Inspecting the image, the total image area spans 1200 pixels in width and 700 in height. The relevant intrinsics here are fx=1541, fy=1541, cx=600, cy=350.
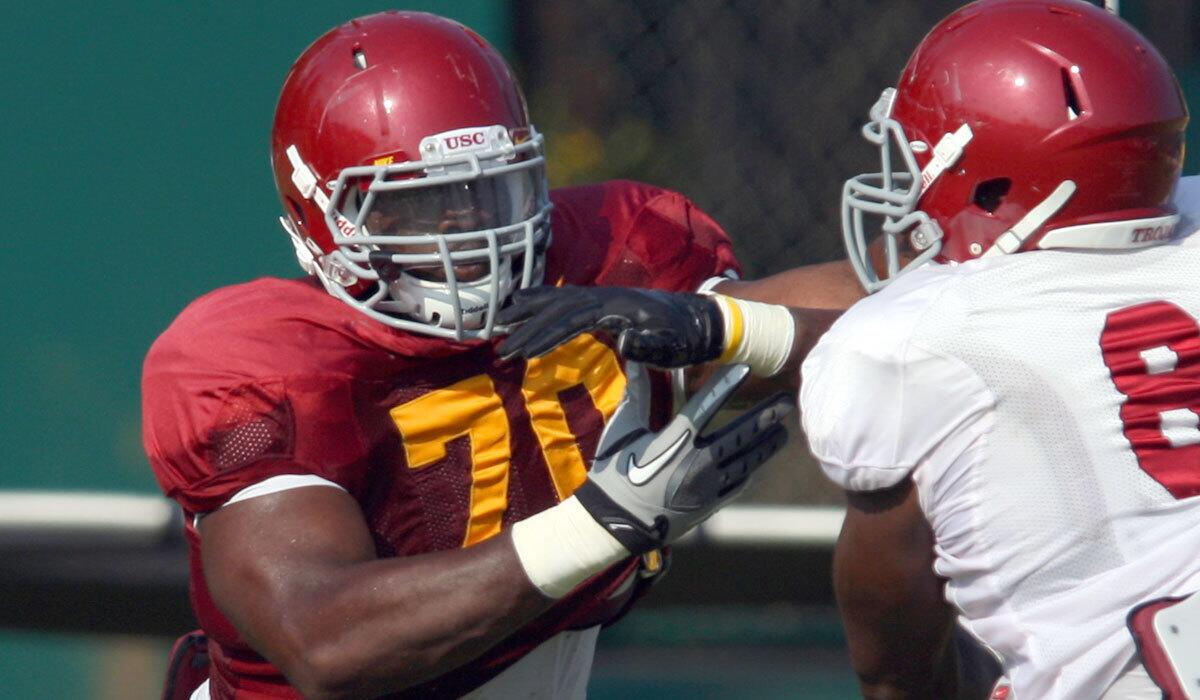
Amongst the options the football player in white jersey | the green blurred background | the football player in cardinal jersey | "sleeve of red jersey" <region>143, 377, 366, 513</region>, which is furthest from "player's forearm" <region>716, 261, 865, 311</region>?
the green blurred background

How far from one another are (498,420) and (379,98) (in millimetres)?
517

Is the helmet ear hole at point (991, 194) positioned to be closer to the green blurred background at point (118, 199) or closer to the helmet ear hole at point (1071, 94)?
the helmet ear hole at point (1071, 94)

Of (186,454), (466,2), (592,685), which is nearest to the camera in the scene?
(186,454)

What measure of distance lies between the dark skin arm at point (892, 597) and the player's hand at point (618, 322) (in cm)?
31

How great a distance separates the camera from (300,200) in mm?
2404

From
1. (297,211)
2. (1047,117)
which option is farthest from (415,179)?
(1047,117)

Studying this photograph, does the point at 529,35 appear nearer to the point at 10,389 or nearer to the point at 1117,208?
the point at 10,389

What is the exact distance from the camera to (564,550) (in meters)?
2.03

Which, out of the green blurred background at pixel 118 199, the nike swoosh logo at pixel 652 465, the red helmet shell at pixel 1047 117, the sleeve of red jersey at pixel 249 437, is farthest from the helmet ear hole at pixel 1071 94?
the green blurred background at pixel 118 199

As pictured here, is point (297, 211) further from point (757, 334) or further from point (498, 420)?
point (757, 334)

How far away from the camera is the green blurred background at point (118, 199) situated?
3.56 metres

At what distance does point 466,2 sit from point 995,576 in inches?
83.8

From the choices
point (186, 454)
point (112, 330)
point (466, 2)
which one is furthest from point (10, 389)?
point (186, 454)

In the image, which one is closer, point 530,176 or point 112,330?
point 530,176
